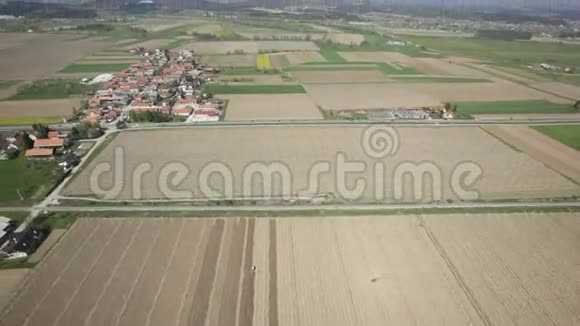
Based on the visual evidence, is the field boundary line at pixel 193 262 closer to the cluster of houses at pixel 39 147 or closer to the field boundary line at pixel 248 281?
the field boundary line at pixel 248 281

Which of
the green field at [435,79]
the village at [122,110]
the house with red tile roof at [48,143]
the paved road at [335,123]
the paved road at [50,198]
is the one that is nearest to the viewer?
the paved road at [50,198]

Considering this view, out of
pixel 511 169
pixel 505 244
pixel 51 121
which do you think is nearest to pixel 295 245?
pixel 505 244

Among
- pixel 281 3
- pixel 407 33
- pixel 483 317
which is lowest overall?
pixel 483 317

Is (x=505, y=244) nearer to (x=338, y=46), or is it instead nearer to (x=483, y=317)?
(x=483, y=317)

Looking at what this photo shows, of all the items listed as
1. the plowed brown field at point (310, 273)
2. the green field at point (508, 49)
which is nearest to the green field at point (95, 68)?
the plowed brown field at point (310, 273)

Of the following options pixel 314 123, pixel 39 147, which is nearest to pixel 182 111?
pixel 314 123

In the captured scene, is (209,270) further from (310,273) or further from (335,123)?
(335,123)

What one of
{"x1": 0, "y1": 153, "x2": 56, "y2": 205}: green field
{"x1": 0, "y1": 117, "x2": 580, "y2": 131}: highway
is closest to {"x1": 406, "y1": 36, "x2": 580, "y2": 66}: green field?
{"x1": 0, "y1": 117, "x2": 580, "y2": 131}: highway
